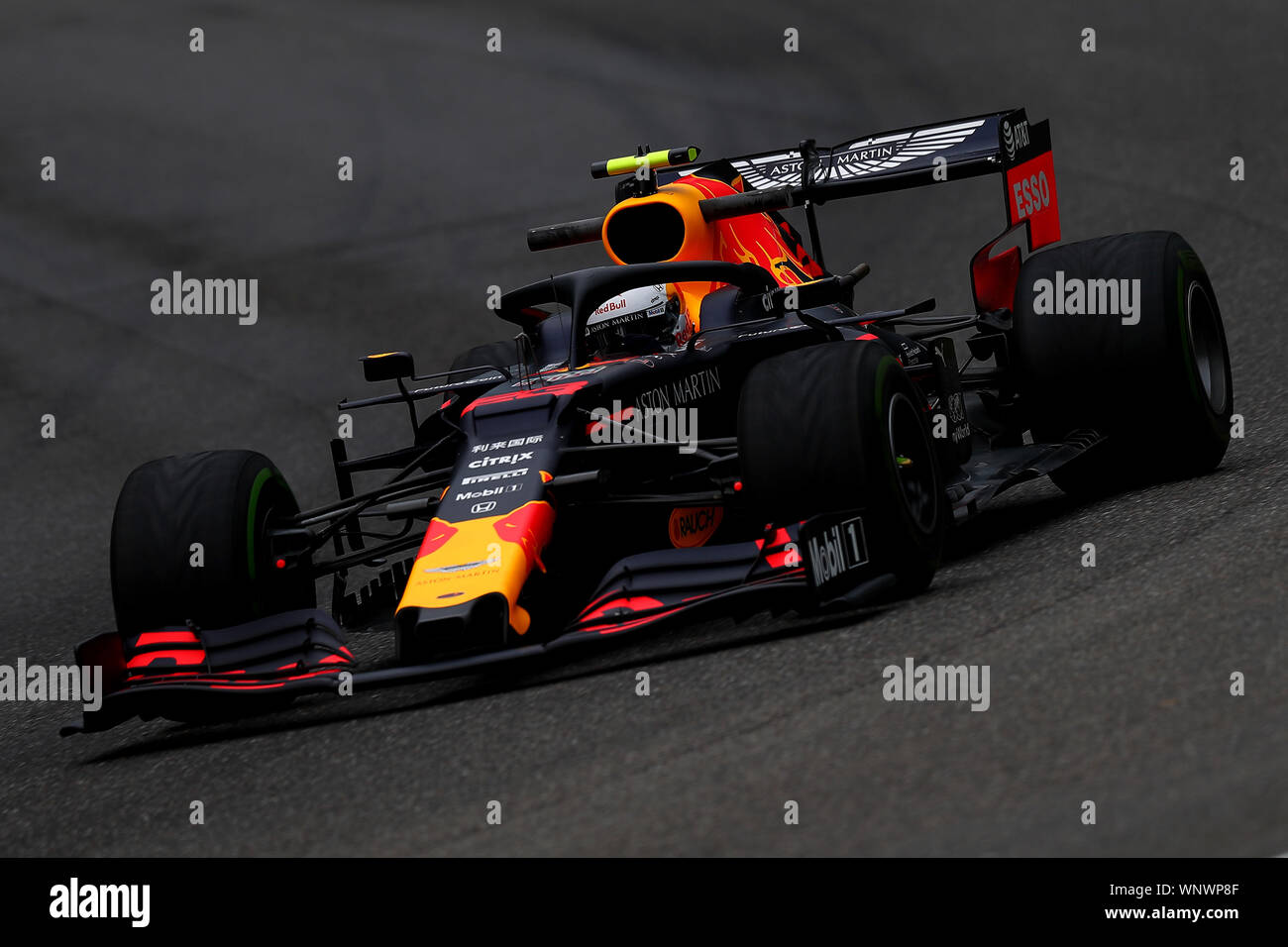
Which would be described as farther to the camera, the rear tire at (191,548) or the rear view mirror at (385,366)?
the rear view mirror at (385,366)

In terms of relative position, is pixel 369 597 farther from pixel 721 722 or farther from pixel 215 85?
pixel 215 85

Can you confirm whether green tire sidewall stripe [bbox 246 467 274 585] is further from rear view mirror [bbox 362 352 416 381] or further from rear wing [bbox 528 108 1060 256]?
rear wing [bbox 528 108 1060 256]

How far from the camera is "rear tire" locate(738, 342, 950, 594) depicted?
5.92m

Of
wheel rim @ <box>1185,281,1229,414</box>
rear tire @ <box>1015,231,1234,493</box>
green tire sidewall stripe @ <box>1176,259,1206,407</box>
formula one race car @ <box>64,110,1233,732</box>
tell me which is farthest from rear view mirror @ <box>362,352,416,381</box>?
wheel rim @ <box>1185,281,1229,414</box>

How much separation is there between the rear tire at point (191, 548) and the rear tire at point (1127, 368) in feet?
11.2

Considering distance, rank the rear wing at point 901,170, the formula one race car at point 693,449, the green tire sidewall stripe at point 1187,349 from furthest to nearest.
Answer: the rear wing at point 901,170, the green tire sidewall stripe at point 1187,349, the formula one race car at point 693,449

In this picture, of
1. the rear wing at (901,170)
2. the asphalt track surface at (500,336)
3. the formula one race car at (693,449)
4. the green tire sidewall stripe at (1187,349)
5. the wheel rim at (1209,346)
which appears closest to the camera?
the asphalt track surface at (500,336)

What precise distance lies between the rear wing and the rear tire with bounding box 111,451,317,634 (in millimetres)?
2155

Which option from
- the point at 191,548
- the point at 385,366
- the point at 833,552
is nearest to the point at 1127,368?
the point at 833,552

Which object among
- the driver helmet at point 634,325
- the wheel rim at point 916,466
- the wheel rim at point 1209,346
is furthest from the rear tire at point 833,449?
the wheel rim at point 1209,346

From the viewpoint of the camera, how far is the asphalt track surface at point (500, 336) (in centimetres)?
425

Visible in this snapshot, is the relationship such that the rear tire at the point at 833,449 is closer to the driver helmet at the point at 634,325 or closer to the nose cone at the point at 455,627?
the nose cone at the point at 455,627

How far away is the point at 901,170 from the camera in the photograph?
27.0 ft

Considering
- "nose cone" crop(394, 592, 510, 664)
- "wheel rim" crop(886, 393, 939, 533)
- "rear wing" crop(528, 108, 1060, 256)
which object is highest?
"rear wing" crop(528, 108, 1060, 256)
